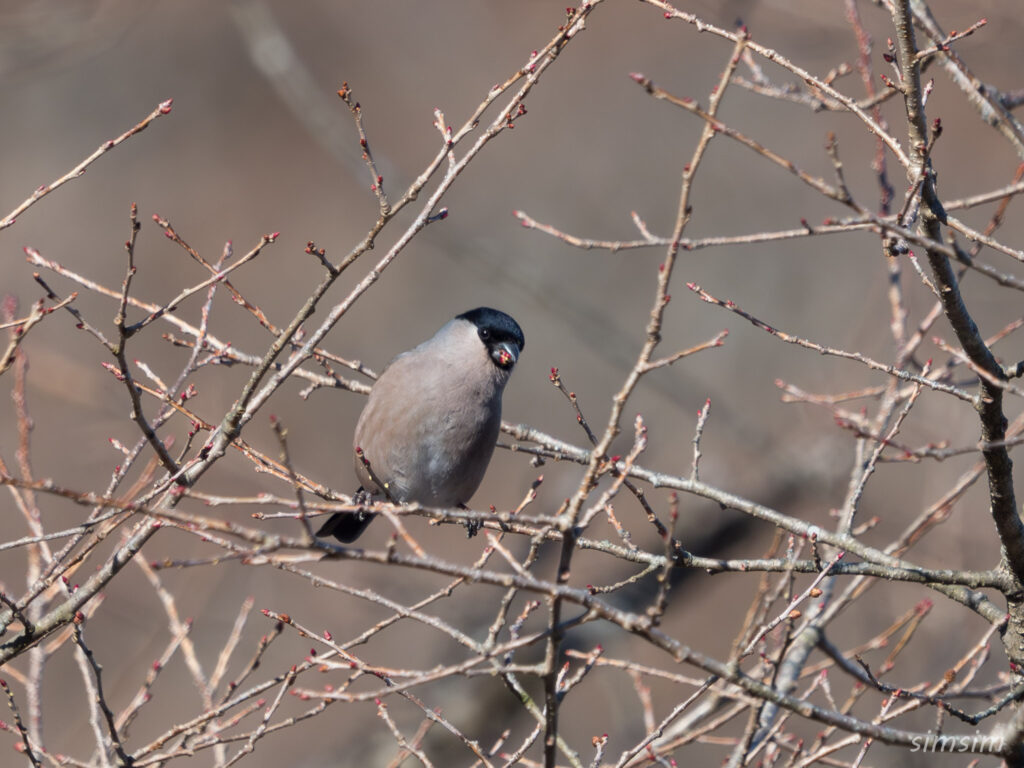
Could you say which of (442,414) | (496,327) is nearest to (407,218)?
(496,327)

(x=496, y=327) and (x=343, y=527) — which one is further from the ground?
(x=496, y=327)

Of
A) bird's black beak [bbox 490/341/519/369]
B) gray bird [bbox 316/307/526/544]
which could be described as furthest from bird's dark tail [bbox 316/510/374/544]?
bird's black beak [bbox 490/341/519/369]

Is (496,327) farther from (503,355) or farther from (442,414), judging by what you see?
(442,414)

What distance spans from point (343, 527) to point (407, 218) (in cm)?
604

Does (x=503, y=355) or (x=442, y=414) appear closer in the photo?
(x=442, y=414)

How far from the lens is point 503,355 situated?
4.17 m

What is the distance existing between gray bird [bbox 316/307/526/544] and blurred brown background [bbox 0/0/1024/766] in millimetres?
4664

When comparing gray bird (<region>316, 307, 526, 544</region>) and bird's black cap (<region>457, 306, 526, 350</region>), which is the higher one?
bird's black cap (<region>457, 306, 526, 350</region>)

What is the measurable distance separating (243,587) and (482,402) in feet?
18.4

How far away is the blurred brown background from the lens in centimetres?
934

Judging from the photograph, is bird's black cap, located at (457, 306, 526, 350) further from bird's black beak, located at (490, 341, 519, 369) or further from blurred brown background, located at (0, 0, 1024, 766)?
blurred brown background, located at (0, 0, 1024, 766)

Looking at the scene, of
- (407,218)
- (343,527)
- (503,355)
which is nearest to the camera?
Answer: (503,355)

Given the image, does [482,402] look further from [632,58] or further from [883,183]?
[632,58]

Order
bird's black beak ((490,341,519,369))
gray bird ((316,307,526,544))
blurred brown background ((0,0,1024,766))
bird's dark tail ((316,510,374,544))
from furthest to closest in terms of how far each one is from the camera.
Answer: blurred brown background ((0,0,1024,766)) → bird's dark tail ((316,510,374,544)) → bird's black beak ((490,341,519,369)) → gray bird ((316,307,526,544))
